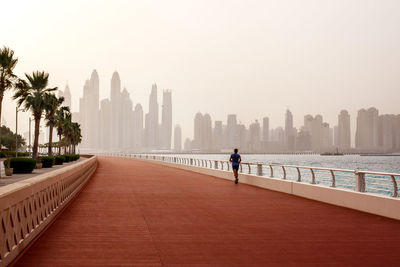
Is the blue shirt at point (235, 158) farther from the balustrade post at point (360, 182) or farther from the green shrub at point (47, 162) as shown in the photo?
the green shrub at point (47, 162)

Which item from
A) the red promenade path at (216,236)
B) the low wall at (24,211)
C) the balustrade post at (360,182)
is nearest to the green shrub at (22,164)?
the red promenade path at (216,236)

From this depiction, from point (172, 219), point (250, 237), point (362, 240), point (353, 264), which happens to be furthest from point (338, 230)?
point (172, 219)

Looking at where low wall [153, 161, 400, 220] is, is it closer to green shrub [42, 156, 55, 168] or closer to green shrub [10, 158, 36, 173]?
→ green shrub [10, 158, 36, 173]

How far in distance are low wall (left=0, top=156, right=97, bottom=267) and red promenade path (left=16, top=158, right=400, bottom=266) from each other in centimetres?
28

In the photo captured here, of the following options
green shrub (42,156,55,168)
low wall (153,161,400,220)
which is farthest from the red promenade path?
green shrub (42,156,55,168)

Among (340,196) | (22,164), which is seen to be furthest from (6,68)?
(340,196)

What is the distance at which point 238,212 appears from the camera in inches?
572

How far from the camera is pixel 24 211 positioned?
880cm

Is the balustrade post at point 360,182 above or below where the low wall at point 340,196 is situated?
above

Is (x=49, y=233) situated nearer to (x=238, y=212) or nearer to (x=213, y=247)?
(x=213, y=247)

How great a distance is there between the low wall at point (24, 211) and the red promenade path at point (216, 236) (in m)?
0.28

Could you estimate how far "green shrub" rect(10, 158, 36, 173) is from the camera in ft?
149

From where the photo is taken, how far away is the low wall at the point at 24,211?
285 inches

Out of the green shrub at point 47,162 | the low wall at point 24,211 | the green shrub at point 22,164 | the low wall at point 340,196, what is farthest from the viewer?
the green shrub at point 47,162
